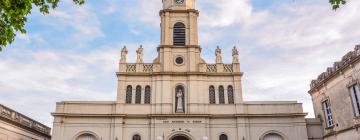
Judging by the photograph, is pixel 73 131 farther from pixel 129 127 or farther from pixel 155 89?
pixel 155 89

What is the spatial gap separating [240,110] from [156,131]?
7.64 metres

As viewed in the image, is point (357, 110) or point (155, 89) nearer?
point (357, 110)

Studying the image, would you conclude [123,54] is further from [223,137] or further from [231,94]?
[223,137]

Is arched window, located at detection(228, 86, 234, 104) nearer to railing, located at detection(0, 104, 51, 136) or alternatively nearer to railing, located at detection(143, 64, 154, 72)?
railing, located at detection(143, 64, 154, 72)

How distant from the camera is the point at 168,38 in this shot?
30.6m

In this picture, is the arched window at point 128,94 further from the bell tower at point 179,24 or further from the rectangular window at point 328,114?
the rectangular window at point 328,114

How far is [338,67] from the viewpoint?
24547 mm

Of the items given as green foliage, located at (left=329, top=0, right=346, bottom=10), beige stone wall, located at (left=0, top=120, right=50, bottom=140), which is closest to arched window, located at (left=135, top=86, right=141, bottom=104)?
beige stone wall, located at (left=0, top=120, right=50, bottom=140)

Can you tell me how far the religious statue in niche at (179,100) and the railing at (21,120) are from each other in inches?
542

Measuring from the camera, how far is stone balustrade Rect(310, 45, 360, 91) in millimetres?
22097

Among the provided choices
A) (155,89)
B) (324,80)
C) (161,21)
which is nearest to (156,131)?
(155,89)

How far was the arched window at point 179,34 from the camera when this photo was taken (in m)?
30.9

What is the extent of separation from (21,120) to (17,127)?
1.01 metres

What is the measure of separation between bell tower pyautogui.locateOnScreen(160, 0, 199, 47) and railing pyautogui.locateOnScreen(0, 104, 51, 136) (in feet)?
47.5
